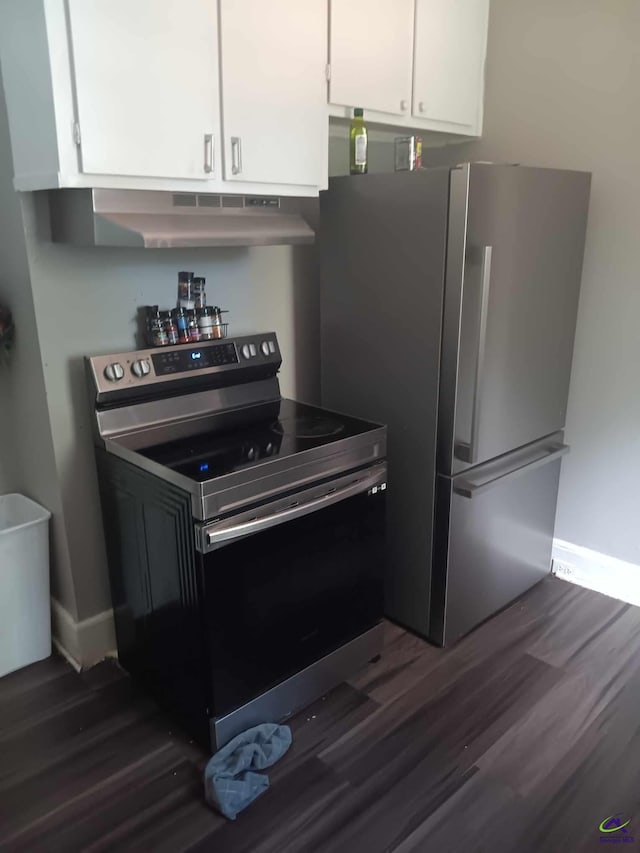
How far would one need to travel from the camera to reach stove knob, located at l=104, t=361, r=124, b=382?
6.50 ft

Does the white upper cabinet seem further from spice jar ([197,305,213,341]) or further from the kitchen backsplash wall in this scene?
spice jar ([197,305,213,341])

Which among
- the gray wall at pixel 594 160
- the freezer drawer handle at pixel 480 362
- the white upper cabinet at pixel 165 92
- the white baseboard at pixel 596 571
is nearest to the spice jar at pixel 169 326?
the white upper cabinet at pixel 165 92

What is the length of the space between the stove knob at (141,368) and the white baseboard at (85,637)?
868 mm

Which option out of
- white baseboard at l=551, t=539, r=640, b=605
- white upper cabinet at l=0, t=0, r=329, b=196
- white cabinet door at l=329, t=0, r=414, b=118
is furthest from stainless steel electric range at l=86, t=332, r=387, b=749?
white baseboard at l=551, t=539, r=640, b=605

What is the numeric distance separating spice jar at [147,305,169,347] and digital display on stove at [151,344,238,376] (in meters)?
0.04

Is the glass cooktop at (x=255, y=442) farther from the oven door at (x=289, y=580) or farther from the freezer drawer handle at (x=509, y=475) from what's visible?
the freezer drawer handle at (x=509, y=475)

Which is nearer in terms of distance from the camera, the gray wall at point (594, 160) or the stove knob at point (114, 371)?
the stove knob at point (114, 371)

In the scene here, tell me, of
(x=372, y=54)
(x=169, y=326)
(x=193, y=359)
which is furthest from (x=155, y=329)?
(x=372, y=54)

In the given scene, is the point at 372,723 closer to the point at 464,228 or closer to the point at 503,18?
the point at 464,228

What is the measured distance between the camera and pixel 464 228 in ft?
6.46

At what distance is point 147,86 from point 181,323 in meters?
0.71

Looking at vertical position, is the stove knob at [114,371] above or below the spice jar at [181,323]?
below

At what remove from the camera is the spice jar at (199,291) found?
2.16 m

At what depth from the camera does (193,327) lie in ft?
7.15
